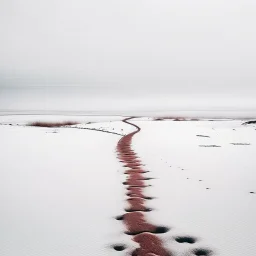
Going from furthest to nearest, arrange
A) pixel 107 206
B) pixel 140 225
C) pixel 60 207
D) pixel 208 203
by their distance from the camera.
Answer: pixel 208 203
pixel 107 206
pixel 60 207
pixel 140 225

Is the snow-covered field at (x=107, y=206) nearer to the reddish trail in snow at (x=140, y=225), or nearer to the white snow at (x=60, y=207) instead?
the white snow at (x=60, y=207)

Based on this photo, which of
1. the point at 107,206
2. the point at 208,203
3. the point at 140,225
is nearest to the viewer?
the point at 140,225

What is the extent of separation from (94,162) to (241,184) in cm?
488

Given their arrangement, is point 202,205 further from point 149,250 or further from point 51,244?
point 51,244

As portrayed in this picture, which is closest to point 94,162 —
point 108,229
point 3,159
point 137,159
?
point 137,159

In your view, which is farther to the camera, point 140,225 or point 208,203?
point 208,203

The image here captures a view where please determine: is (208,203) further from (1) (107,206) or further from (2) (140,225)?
(1) (107,206)

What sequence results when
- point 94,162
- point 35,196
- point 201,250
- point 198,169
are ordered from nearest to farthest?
point 201,250
point 35,196
point 198,169
point 94,162

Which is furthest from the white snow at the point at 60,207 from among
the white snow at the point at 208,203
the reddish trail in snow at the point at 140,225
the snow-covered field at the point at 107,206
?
the white snow at the point at 208,203

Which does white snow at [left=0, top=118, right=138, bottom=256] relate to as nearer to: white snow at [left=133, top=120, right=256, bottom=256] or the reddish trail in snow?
the reddish trail in snow

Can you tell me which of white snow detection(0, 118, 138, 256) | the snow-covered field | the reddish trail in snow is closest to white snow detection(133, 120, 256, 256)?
the snow-covered field

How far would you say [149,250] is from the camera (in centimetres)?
346

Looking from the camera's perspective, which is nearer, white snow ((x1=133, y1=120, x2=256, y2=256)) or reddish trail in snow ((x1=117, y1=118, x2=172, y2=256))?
reddish trail in snow ((x1=117, y1=118, x2=172, y2=256))

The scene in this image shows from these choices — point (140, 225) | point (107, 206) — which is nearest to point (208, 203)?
point (140, 225)
